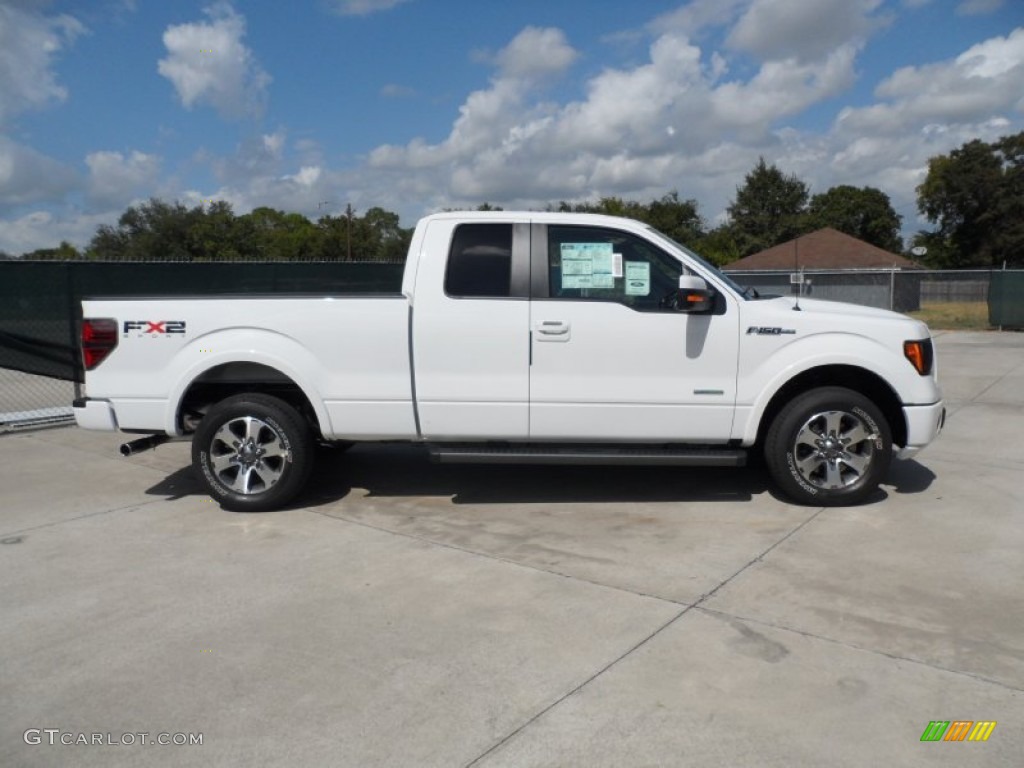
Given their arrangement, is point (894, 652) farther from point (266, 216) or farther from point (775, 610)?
point (266, 216)

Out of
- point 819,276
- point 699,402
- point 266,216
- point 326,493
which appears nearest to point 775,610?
point 699,402

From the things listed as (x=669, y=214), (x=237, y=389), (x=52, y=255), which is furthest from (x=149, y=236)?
(x=237, y=389)

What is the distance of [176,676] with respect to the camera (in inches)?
143

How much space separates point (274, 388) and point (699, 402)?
3020mm

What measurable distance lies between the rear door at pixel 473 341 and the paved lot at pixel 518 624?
729mm

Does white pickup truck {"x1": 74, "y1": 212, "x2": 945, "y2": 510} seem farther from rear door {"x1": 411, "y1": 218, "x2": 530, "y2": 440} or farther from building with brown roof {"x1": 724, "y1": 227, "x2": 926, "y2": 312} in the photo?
building with brown roof {"x1": 724, "y1": 227, "x2": 926, "y2": 312}

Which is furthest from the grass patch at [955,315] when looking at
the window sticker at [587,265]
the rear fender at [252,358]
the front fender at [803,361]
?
the rear fender at [252,358]

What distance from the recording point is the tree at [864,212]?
76750mm

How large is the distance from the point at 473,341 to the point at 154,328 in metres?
2.27

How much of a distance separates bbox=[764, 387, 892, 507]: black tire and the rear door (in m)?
1.79

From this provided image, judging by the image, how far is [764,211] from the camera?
5950 centimetres

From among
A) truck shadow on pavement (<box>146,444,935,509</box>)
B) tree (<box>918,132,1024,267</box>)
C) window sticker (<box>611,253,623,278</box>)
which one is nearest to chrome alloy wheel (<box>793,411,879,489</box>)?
truck shadow on pavement (<box>146,444,935,509</box>)

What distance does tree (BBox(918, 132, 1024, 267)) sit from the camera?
5903 centimetres

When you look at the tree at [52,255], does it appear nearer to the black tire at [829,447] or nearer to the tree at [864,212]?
the black tire at [829,447]
